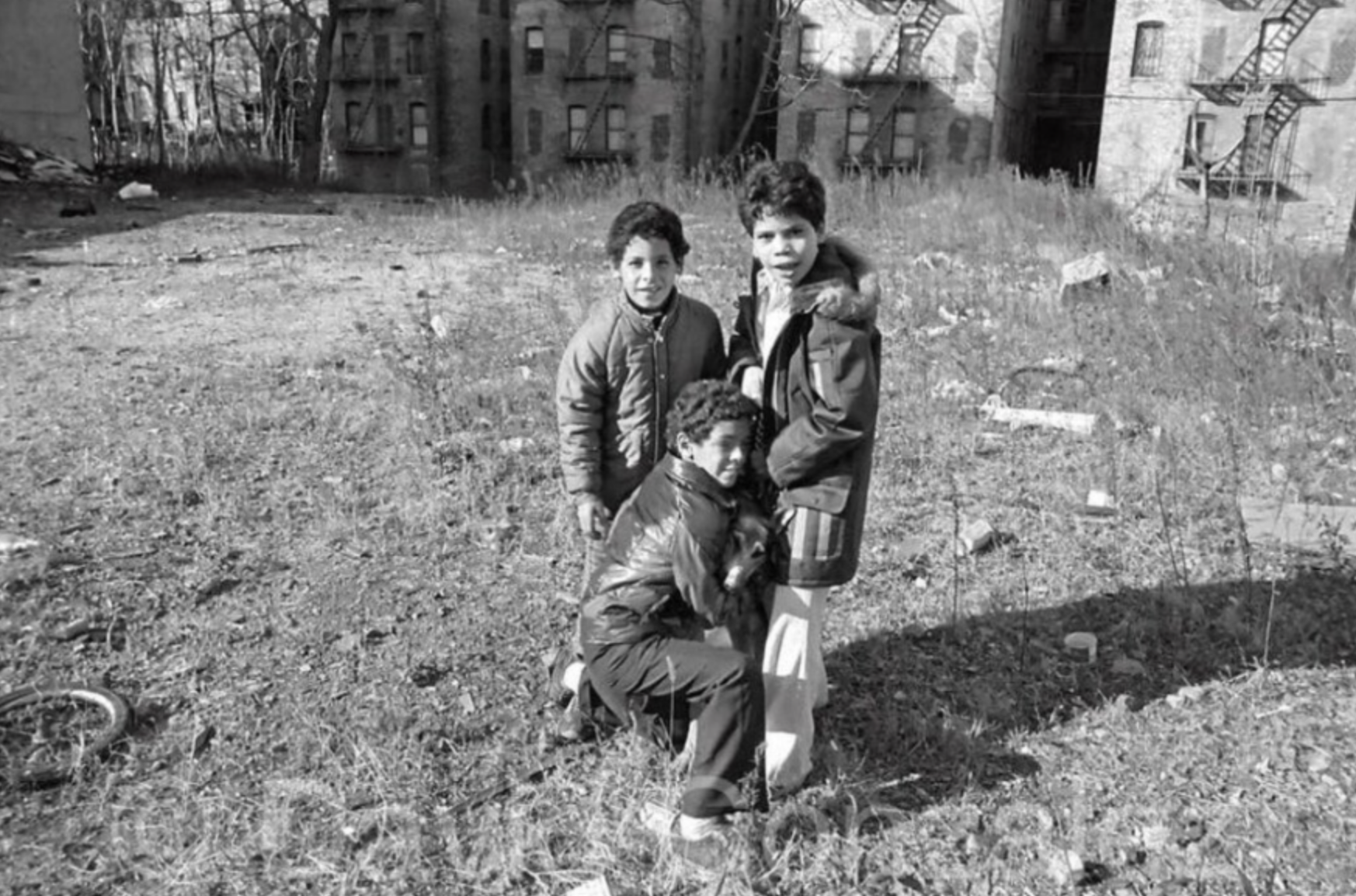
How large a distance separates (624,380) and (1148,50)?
28.0m

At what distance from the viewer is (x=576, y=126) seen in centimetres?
3003

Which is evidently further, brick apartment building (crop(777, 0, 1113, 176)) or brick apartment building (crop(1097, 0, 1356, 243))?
brick apartment building (crop(777, 0, 1113, 176))

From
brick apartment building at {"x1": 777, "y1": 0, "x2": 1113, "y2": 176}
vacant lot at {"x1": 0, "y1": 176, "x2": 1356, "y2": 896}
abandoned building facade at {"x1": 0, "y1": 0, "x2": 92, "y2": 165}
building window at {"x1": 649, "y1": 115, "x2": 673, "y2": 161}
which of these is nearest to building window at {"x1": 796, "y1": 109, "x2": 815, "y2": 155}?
brick apartment building at {"x1": 777, "y1": 0, "x2": 1113, "y2": 176}

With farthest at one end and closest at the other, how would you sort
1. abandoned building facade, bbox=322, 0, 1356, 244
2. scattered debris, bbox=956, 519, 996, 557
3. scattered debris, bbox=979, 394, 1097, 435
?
abandoned building facade, bbox=322, 0, 1356, 244 < scattered debris, bbox=979, 394, 1097, 435 < scattered debris, bbox=956, 519, 996, 557

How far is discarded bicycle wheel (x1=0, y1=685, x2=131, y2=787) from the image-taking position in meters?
2.88

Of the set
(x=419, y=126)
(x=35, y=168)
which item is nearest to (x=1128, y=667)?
(x=35, y=168)

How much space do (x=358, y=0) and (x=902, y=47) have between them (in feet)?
53.4

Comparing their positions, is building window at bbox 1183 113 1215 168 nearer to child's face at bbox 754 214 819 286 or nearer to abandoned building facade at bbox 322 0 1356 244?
abandoned building facade at bbox 322 0 1356 244

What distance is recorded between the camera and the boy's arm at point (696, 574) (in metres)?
2.49

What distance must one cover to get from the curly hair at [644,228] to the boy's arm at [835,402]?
64 centimetres

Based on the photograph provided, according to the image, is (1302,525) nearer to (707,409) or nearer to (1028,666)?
(1028,666)

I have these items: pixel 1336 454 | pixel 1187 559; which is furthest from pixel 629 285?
pixel 1336 454

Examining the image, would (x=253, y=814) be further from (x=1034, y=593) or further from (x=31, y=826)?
(x=1034, y=593)

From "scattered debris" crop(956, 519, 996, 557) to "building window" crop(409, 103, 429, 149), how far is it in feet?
Result: 95.8
